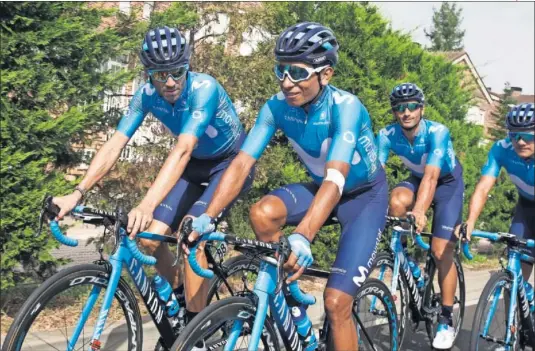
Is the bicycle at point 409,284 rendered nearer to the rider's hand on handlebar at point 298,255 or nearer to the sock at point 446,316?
the sock at point 446,316

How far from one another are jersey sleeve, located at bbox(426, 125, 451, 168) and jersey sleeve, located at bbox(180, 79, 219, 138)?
2.47 meters

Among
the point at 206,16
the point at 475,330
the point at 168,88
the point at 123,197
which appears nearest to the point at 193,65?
the point at 206,16

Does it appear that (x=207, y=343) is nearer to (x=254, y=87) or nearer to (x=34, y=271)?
(x=34, y=271)

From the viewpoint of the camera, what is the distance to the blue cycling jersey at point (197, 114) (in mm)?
4062

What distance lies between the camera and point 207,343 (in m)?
3.10

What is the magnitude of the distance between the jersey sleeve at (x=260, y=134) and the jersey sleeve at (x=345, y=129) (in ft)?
1.38

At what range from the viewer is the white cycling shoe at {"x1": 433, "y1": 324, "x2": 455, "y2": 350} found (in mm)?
5789

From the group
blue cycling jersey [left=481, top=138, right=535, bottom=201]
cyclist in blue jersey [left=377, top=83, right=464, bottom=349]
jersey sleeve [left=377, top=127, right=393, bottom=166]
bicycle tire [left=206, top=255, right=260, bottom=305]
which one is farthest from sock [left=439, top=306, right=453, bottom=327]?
bicycle tire [left=206, top=255, right=260, bottom=305]

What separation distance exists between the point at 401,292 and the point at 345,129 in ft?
8.72

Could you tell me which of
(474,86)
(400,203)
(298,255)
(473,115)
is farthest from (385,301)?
(473,115)

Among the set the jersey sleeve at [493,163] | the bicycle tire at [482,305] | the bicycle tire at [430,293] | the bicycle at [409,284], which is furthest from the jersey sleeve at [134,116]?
the bicycle tire at [430,293]

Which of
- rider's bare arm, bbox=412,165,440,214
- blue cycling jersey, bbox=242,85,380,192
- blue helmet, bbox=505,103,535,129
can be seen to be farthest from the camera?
rider's bare arm, bbox=412,165,440,214

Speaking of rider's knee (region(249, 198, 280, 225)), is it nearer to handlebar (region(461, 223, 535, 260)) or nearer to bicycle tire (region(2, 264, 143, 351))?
bicycle tire (region(2, 264, 143, 351))

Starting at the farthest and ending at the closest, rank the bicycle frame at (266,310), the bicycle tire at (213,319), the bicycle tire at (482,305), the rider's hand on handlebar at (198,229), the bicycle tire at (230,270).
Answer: the bicycle tire at (482,305), the bicycle tire at (230,270), the rider's hand on handlebar at (198,229), the bicycle frame at (266,310), the bicycle tire at (213,319)
